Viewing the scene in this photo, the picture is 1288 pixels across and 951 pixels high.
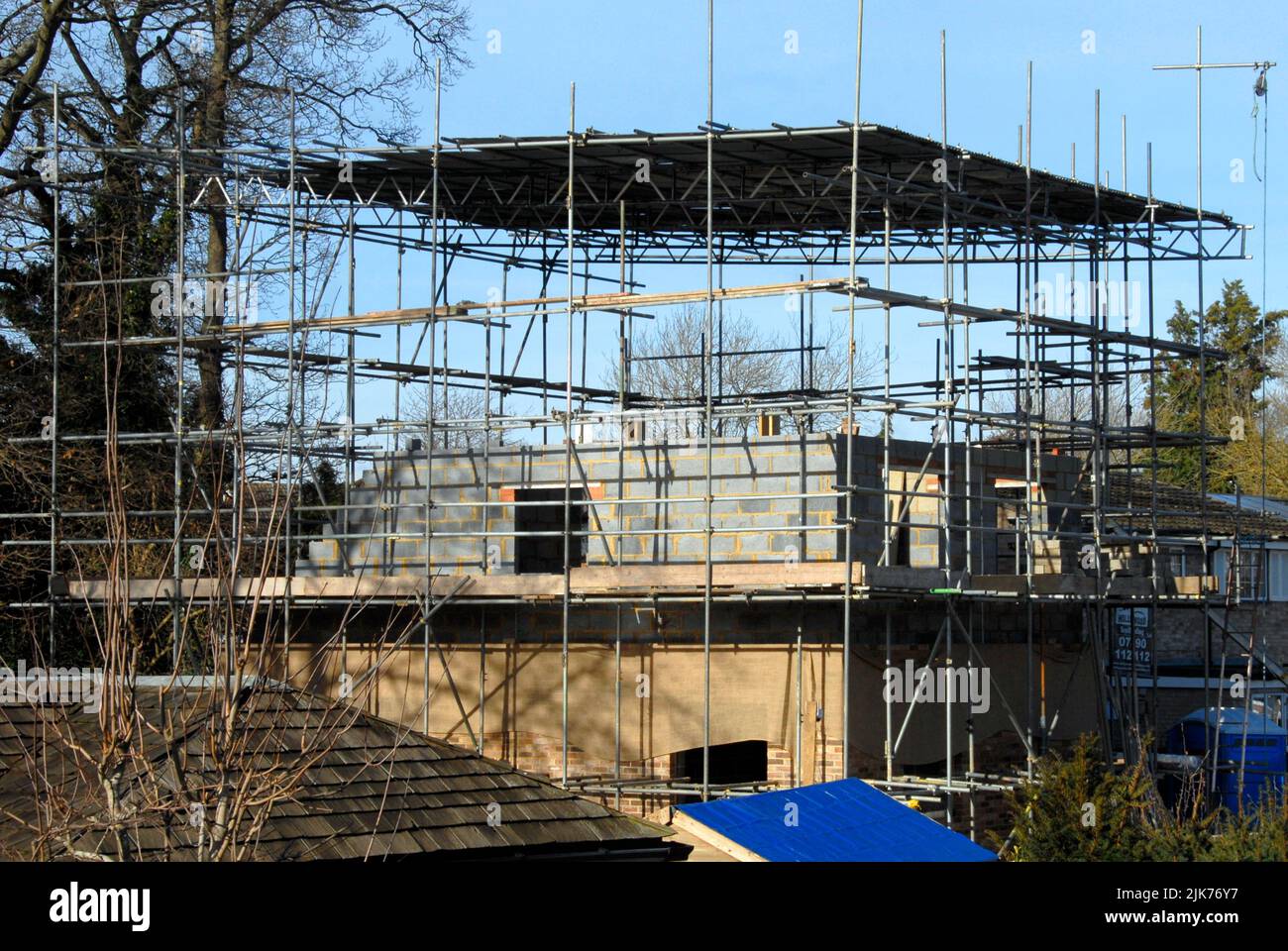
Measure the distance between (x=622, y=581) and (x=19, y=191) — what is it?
49.1 ft

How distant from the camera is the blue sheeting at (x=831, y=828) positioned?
13.3m

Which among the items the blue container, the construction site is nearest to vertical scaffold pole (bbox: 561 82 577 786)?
the construction site

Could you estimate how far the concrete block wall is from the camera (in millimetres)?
18734

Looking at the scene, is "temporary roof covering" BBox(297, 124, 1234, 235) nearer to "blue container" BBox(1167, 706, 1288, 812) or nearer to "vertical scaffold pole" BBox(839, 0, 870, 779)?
"vertical scaffold pole" BBox(839, 0, 870, 779)

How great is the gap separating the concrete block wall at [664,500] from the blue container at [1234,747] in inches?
196

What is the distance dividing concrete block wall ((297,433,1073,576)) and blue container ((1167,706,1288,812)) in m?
4.99

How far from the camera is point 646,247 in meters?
27.0

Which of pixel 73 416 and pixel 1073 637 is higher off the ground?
pixel 73 416

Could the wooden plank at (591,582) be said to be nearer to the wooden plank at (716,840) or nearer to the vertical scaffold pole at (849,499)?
the vertical scaffold pole at (849,499)

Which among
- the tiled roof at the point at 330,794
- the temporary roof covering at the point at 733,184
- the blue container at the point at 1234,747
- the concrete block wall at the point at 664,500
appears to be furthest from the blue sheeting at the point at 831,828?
the blue container at the point at 1234,747

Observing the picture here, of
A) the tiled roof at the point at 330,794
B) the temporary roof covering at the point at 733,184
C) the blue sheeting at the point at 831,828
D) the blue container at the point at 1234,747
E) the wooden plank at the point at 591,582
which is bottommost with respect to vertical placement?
the blue container at the point at 1234,747

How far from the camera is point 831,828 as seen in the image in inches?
549
